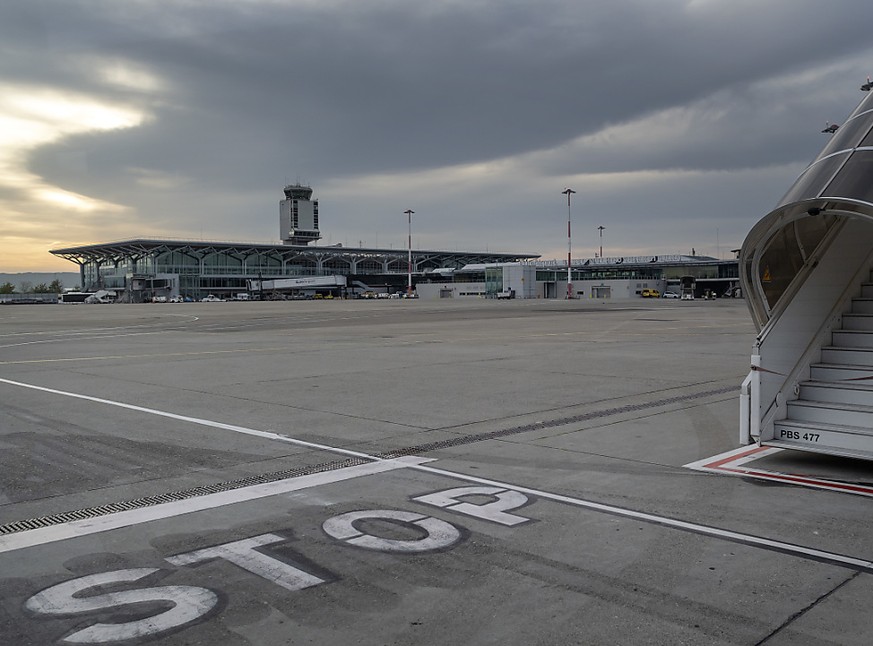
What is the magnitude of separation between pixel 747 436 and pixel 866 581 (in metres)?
3.15

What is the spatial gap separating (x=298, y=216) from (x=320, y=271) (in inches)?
893

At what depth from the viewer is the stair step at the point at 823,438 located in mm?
7211

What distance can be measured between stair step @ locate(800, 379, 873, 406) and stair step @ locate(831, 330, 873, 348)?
584 millimetres

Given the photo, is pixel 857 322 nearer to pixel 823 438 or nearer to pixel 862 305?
pixel 862 305

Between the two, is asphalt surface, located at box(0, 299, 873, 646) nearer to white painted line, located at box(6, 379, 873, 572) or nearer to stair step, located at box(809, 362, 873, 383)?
white painted line, located at box(6, 379, 873, 572)

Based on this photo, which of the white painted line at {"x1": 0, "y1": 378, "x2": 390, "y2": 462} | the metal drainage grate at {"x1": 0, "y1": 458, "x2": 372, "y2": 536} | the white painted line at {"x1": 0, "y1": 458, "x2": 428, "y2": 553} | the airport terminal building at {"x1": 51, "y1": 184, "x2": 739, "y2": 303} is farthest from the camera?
the airport terminal building at {"x1": 51, "y1": 184, "x2": 739, "y2": 303}

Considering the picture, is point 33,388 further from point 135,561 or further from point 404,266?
point 404,266

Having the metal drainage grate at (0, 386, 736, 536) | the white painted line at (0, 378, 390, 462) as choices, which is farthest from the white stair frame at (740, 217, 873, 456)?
the white painted line at (0, 378, 390, 462)

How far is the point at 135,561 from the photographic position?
5.21 metres

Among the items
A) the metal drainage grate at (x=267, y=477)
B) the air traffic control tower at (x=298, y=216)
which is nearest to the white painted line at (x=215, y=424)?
the metal drainage grate at (x=267, y=477)

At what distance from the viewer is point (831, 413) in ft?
25.0

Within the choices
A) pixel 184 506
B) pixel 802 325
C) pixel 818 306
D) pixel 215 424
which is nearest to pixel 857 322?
pixel 818 306

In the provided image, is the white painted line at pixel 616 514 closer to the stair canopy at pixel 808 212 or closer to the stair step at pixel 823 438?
the stair step at pixel 823 438

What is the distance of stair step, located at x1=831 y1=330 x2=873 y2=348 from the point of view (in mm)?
8055
